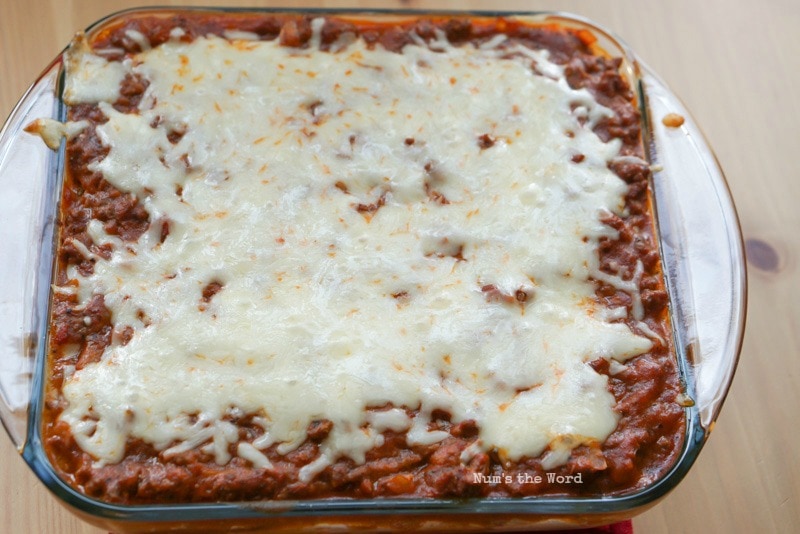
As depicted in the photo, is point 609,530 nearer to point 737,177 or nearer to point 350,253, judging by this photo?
point 350,253

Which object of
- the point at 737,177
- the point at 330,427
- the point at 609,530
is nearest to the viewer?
the point at 330,427

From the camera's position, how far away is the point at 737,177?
254 centimetres

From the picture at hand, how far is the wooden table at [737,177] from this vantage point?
2.06m

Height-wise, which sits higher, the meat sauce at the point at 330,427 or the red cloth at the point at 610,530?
the meat sauce at the point at 330,427

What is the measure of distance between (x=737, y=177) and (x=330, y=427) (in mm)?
1493

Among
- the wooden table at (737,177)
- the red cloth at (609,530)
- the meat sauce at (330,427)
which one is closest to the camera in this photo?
the meat sauce at (330,427)

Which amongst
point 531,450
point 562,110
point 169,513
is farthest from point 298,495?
point 562,110

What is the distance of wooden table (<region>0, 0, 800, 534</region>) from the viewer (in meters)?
2.06

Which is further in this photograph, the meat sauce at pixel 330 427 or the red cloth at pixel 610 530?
the red cloth at pixel 610 530

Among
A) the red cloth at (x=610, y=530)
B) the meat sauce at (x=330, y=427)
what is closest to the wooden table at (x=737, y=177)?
the red cloth at (x=610, y=530)

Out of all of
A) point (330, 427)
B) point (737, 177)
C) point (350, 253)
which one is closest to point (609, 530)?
point (330, 427)

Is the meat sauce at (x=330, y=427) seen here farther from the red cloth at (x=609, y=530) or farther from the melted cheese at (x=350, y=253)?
the red cloth at (x=609, y=530)

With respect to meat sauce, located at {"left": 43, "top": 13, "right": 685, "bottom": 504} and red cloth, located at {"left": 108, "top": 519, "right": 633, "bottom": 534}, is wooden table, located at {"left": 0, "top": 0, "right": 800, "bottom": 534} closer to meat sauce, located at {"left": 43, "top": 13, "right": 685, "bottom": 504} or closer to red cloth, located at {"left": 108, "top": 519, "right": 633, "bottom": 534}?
red cloth, located at {"left": 108, "top": 519, "right": 633, "bottom": 534}

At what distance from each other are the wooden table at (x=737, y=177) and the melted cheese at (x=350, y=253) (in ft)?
1.34
